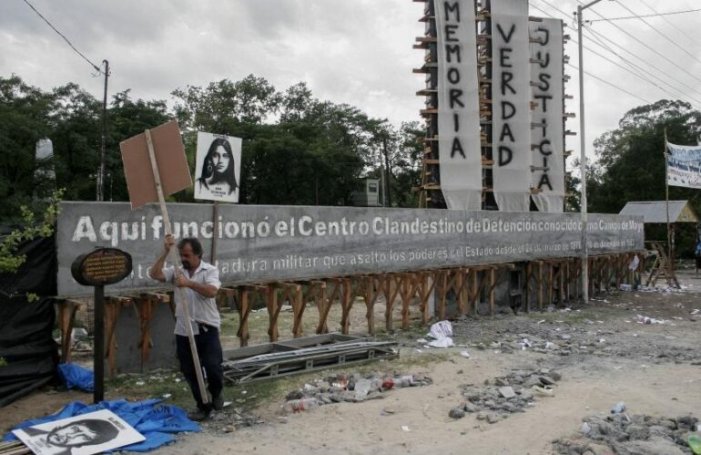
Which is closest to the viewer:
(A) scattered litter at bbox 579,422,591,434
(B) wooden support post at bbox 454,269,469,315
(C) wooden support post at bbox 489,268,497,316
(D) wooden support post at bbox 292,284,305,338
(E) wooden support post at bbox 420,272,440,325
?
(A) scattered litter at bbox 579,422,591,434

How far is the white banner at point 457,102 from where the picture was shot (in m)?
16.6

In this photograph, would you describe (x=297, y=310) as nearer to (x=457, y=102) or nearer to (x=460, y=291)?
(x=460, y=291)

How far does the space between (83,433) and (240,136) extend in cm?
3668

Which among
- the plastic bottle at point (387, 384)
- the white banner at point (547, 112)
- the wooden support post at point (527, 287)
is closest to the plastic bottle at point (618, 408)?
the plastic bottle at point (387, 384)

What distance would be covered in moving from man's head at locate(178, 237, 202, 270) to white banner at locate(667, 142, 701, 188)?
21.6 meters

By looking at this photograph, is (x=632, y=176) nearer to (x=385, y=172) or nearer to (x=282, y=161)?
(x=385, y=172)

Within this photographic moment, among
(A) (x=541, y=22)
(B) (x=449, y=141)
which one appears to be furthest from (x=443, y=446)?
(A) (x=541, y=22)

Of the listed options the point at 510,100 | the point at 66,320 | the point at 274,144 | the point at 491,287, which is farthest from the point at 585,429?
the point at 274,144

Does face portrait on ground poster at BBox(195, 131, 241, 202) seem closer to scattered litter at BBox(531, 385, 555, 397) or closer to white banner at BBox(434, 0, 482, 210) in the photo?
scattered litter at BBox(531, 385, 555, 397)

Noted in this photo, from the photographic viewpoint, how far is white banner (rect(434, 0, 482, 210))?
1664 centimetres

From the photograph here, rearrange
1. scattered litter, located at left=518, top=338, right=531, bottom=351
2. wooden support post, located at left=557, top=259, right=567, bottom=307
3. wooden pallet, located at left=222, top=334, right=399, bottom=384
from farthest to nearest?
wooden support post, located at left=557, top=259, right=567, bottom=307 < scattered litter, located at left=518, top=338, right=531, bottom=351 < wooden pallet, located at left=222, top=334, right=399, bottom=384

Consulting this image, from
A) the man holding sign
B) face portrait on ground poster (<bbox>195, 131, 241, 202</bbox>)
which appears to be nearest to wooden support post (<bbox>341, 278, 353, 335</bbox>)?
face portrait on ground poster (<bbox>195, 131, 241, 202</bbox>)

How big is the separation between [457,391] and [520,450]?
2184 millimetres

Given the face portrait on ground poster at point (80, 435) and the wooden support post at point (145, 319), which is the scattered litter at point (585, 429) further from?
the wooden support post at point (145, 319)
